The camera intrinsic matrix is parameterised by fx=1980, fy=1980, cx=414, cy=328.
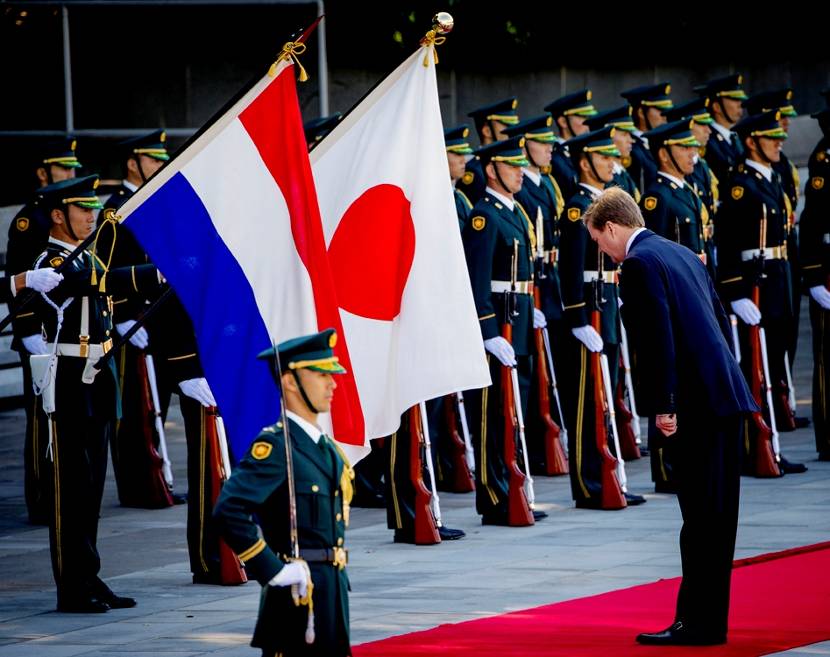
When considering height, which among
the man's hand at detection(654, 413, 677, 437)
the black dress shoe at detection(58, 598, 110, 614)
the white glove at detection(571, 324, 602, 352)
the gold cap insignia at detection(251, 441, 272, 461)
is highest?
the white glove at detection(571, 324, 602, 352)

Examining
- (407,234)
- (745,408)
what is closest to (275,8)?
(407,234)

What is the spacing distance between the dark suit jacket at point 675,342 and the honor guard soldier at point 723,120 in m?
7.35

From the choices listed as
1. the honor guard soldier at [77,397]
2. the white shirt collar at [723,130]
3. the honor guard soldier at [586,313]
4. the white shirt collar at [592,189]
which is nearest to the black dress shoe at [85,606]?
the honor guard soldier at [77,397]

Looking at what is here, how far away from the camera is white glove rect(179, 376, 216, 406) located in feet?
33.0

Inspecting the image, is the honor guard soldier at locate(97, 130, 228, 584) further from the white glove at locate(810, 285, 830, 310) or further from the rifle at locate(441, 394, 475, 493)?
the white glove at locate(810, 285, 830, 310)

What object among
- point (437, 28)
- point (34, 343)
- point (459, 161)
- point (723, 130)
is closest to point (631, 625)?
point (437, 28)

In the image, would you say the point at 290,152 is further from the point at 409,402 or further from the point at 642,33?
the point at 642,33

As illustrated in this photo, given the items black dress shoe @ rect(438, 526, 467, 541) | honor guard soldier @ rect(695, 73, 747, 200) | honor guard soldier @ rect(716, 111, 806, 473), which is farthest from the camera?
honor guard soldier @ rect(695, 73, 747, 200)

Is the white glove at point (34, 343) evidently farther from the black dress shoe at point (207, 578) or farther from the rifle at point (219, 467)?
the black dress shoe at point (207, 578)

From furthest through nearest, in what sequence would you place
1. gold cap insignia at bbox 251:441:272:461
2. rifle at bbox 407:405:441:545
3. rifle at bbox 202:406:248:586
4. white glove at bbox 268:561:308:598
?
rifle at bbox 407:405:441:545, rifle at bbox 202:406:248:586, gold cap insignia at bbox 251:441:272:461, white glove at bbox 268:561:308:598

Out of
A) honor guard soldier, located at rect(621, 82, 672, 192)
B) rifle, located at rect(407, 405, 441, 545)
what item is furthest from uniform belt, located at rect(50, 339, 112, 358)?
honor guard soldier, located at rect(621, 82, 672, 192)

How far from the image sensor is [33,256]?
36.7 ft

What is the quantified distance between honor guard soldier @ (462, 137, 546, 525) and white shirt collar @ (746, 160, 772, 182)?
221 centimetres

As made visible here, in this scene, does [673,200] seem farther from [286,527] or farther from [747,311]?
[286,527]
